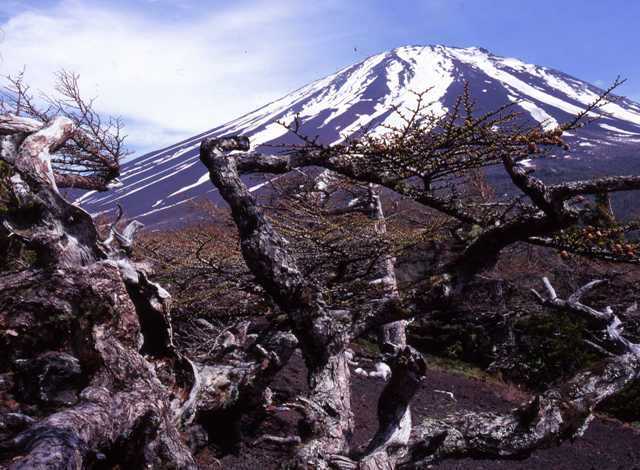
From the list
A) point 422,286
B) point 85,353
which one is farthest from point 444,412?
point 85,353

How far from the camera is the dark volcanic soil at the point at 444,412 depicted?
5578 millimetres

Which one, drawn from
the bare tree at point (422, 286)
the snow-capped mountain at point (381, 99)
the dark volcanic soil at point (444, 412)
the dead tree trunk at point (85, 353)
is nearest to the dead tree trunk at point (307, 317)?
the bare tree at point (422, 286)

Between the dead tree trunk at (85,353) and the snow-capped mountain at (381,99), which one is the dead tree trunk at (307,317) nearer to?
the dead tree trunk at (85,353)

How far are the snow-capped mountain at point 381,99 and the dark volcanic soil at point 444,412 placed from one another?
8449 centimetres

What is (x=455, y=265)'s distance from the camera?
13.0 ft

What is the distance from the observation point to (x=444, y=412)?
849 cm

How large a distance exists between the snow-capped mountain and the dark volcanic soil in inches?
3327

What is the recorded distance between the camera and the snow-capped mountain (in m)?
101

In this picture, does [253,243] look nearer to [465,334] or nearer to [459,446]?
[459,446]

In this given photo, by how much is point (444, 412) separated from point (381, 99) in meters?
94.5

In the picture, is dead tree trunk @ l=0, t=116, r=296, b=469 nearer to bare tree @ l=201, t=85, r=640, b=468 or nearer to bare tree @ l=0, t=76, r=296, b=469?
bare tree @ l=0, t=76, r=296, b=469

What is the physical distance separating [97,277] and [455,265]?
2620 mm

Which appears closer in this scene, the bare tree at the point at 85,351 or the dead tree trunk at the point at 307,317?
the bare tree at the point at 85,351

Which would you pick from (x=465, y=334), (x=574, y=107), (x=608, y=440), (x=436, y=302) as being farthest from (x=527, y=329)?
(x=574, y=107)
